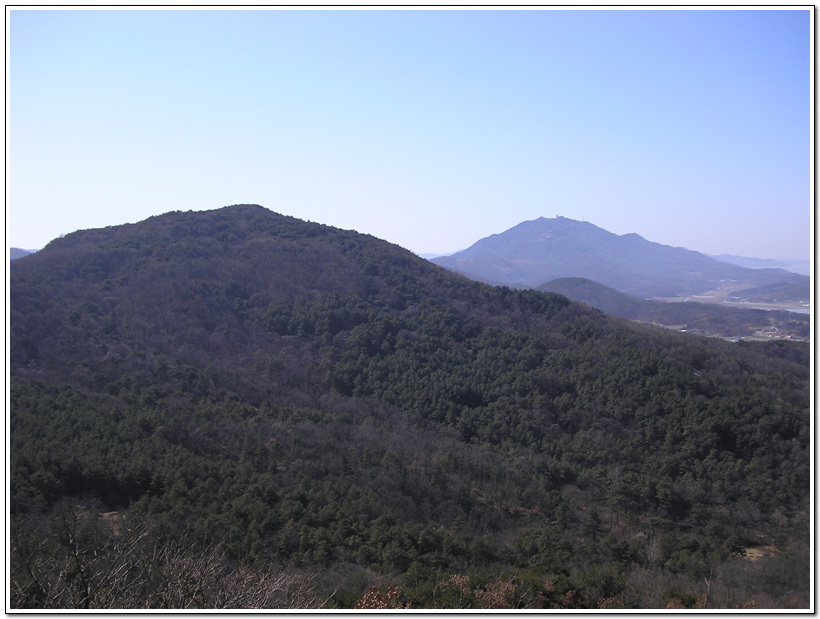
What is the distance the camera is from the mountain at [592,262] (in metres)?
130

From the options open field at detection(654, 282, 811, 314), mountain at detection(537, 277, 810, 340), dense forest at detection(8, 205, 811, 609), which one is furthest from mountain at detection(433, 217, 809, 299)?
dense forest at detection(8, 205, 811, 609)

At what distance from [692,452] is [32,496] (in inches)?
865

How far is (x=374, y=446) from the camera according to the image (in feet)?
65.4

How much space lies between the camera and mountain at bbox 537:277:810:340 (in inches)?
2309

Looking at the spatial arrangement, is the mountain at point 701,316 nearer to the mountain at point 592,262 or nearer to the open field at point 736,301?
the open field at point 736,301

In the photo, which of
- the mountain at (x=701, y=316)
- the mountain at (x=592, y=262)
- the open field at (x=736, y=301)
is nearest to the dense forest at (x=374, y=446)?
the mountain at (x=701, y=316)

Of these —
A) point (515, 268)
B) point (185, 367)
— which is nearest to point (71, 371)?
point (185, 367)

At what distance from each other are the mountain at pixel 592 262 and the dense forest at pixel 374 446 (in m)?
87.8

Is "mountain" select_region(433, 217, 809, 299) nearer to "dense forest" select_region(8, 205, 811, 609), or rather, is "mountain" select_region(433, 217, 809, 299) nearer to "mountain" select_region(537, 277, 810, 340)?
"mountain" select_region(537, 277, 810, 340)

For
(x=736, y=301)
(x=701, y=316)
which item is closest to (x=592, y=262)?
(x=736, y=301)

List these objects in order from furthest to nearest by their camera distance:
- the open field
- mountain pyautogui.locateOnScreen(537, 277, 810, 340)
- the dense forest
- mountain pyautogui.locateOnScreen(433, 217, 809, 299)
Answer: mountain pyautogui.locateOnScreen(433, 217, 809, 299)
the open field
mountain pyautogui.locateOnScreen(537, 277, 810, 340)
the dense forest

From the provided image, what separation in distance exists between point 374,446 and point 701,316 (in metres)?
63.9

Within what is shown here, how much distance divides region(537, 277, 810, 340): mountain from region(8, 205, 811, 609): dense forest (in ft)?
83.2

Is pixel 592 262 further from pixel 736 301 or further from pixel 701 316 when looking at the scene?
pixel 701 316
